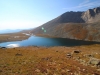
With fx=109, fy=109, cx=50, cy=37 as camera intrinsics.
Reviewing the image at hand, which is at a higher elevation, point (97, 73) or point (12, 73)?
point (12, 73)

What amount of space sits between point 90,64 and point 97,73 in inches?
201

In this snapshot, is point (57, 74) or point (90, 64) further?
point (90, 64)

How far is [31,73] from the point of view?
16625 millimetres

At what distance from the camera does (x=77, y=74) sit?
16.9 metres

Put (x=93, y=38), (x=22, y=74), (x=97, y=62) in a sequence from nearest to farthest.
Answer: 1. (x=22, y=74)
2. (x=97, y=62)
3. (x=93, y=38)

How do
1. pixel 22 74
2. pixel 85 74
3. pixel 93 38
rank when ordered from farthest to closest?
pixel 93 38 < pixel 85 74 < pixel 22 74

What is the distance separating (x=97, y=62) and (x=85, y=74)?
711 centimetres

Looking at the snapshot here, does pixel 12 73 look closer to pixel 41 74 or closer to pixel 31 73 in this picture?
pixel 31 73

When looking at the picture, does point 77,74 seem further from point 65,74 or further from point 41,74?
point 41,74

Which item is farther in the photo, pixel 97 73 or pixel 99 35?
pixel 99 35

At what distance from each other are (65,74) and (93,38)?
110 m

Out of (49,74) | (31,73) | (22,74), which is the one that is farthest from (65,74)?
(22,74)

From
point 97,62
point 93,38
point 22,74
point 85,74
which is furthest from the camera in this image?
point 93,38

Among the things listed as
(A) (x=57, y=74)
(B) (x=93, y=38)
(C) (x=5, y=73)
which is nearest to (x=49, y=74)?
(A) (x=57, y=74)
